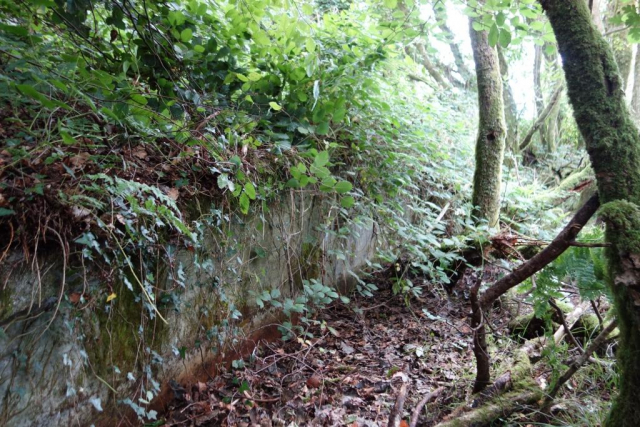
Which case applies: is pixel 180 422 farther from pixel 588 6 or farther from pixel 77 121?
pixel 588 6

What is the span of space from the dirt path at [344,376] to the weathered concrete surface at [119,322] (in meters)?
0.27

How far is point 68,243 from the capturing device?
1669 millimetres

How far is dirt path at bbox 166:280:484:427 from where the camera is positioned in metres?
2.28

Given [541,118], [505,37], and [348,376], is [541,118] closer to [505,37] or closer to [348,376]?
[505,37]

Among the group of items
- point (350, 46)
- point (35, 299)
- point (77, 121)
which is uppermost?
point (350, 46)

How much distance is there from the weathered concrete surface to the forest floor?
285 mm

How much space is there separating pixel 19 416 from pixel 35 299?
19.8 inches

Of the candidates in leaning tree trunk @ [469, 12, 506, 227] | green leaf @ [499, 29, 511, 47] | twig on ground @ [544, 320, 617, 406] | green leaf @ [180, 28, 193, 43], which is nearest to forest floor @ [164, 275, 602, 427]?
twig on ground @ [544, 320, 617, 406]

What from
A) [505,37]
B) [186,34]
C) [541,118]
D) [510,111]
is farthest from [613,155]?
[510,111]

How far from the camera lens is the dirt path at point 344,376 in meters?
2.28

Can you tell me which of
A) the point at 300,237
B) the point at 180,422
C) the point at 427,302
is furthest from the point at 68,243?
the point at 427,302

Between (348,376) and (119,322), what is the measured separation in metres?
1.62

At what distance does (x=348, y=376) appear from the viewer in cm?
275

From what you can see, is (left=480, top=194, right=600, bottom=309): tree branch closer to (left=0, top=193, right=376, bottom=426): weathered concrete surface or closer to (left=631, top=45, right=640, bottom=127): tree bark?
(left=0, top=193, right=376, bottom=426): weathered concrete surface
